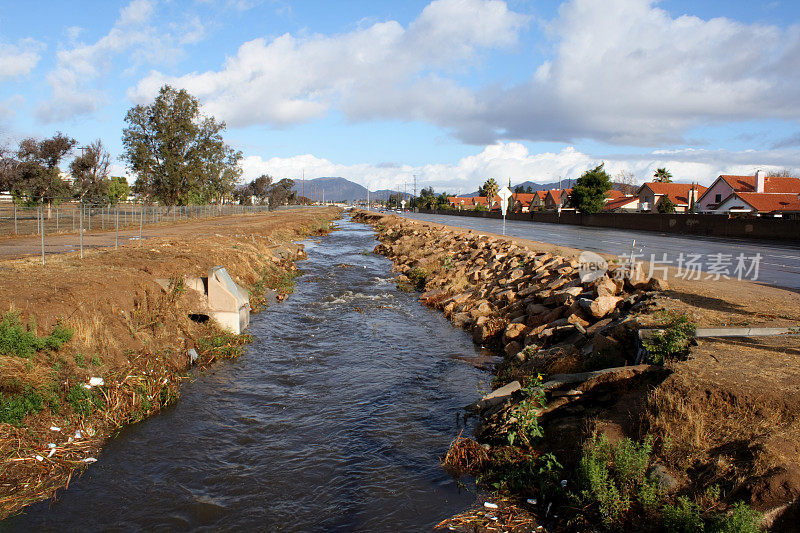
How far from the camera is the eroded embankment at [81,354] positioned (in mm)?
6160

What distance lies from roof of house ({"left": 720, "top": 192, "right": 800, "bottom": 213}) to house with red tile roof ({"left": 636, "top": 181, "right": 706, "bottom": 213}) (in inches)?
605

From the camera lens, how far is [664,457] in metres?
5.22

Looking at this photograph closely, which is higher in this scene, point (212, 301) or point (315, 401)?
point (212, 301)

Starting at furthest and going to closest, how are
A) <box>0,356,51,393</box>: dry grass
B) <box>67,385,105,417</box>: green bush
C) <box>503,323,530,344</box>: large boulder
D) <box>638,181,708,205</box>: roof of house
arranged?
<box>638,181,708,205</box>: roof of house → <box>503,323,530,344</box>: large boulder → <box>67,385,105,417</box>: green bush → <box>0,356,51,393</box>: dry grass

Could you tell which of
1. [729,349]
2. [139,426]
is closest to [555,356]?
[729,349]

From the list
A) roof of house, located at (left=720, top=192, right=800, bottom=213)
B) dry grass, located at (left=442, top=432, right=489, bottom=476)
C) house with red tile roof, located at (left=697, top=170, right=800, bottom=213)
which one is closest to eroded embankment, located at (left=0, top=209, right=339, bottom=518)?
dry grass, located at (left=442, top=432, right=489, bottom=476)

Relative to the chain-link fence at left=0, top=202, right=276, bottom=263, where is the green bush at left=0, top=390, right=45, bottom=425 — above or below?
below

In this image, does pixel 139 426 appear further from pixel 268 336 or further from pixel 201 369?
pixel 268 336

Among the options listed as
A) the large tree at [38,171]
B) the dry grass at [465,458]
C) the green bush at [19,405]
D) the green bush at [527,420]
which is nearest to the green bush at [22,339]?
the green bush at [19,405]

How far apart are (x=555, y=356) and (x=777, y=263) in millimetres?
16414

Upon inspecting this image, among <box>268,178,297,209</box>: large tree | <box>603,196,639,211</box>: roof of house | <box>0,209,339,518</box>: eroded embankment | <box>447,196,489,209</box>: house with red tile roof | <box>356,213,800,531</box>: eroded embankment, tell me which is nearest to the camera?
<box>356,213,800,531</box>: eroded embankment

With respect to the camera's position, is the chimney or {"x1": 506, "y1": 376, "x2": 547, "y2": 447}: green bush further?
the chimney

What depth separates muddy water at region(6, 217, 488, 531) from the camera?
5.50 metres

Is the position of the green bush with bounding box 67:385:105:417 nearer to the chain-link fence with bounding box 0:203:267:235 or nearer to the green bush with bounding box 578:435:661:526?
the green bush with bounding box 578:435:661:526
